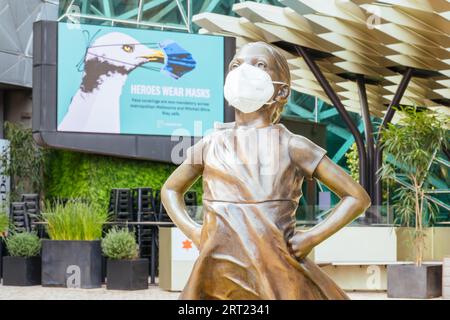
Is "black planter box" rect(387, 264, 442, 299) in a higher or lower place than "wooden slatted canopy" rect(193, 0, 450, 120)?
lower

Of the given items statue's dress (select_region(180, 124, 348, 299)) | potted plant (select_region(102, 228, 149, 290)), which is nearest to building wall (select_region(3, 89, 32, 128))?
potted plant (select_region(102, 228, 149, 290))

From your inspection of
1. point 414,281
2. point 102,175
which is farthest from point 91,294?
point 102,175

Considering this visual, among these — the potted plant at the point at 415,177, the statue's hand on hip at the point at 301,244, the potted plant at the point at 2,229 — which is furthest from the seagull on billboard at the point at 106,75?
the statue's hand on hip at the point at 301,244

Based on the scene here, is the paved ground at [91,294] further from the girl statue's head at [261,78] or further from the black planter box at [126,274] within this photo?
the girl statue's head at [261,78]

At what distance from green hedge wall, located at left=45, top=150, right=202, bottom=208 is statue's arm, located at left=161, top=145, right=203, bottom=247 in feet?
42.4

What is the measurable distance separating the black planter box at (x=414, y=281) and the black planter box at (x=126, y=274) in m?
3.49

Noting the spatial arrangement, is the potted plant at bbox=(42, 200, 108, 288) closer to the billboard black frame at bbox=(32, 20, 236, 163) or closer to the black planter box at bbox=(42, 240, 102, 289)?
the black planter box at bbox=(42, 240, 102, 289)

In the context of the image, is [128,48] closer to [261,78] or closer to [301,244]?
[261,78]

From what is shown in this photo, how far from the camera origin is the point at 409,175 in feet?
39.9

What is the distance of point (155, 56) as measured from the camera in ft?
54.4

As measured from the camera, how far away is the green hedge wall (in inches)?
663

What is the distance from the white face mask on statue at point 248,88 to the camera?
136 inches

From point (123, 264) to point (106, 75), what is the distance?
423cm
